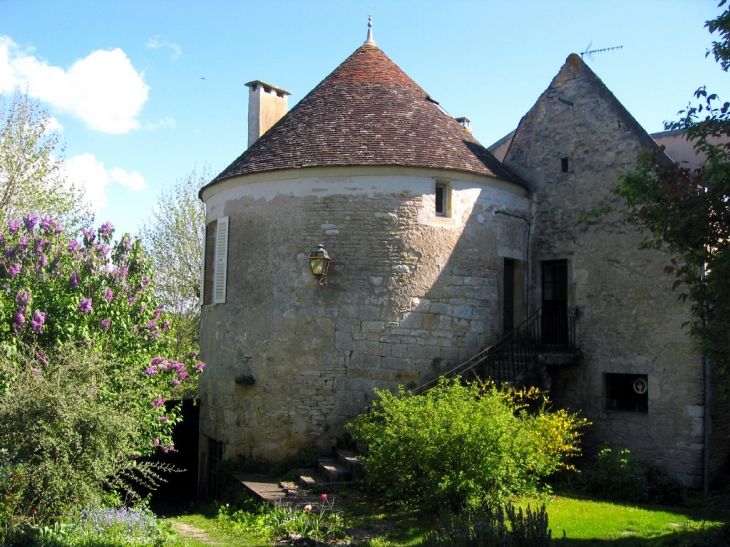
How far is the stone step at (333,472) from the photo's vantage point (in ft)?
35.0

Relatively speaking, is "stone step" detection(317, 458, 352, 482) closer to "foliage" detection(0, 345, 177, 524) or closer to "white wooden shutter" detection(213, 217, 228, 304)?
"foliage" detection(0, 345, 177, 524)

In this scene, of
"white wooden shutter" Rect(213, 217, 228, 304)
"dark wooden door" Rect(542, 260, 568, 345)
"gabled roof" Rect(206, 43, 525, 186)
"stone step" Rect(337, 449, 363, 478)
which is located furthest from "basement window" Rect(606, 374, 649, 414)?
"white wooden shutter" Rect(213, 217, 228, 304)

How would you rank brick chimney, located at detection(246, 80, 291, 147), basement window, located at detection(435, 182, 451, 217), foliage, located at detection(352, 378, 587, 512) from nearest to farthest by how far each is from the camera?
foliage, located at detection(352, 378, 587, 512) < basement window, located at detection(435, 182, 451, 217) < brick chimney, located at detection(246, 80, 291, 147)

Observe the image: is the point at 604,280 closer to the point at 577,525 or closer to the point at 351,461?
the point at 577,525

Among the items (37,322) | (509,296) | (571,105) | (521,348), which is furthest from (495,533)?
(571,105)

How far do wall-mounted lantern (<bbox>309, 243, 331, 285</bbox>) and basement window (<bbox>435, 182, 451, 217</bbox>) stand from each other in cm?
232

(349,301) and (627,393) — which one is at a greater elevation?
(349,301)

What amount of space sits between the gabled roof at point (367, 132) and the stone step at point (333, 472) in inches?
206

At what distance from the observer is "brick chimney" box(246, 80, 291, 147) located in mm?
16453

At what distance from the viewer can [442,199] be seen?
12.8 m

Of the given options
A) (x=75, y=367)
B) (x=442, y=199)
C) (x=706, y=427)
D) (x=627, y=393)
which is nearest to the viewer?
(x=75, y=367)

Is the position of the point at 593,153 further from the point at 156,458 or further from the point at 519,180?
the point at 156,458

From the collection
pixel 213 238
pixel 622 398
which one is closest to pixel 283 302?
pixel 213 238

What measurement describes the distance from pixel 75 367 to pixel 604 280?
9204mm
